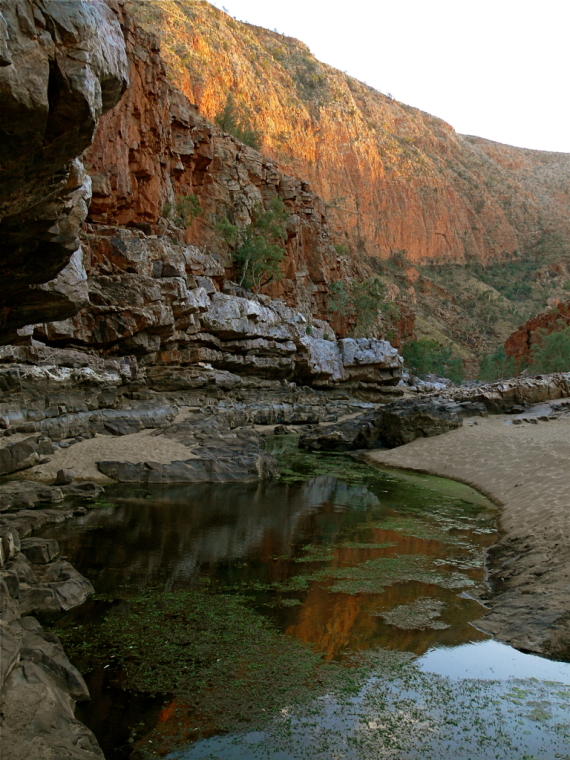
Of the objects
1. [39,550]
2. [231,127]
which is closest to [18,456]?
[39,550]

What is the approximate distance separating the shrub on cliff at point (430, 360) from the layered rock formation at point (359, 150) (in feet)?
85.3

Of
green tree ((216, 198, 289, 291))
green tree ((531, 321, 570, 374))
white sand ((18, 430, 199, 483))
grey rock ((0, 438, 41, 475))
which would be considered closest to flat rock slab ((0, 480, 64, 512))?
grey rock ((0, 438, 41, 475))

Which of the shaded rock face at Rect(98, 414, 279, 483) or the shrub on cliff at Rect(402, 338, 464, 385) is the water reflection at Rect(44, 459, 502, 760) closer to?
the shaded rock face at Rect(98, 414, 279, 483)

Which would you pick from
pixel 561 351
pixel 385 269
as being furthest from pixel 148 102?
pixel 385 269

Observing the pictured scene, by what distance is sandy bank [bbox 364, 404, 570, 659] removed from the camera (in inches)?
238

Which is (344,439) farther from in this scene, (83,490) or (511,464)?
(83,490)

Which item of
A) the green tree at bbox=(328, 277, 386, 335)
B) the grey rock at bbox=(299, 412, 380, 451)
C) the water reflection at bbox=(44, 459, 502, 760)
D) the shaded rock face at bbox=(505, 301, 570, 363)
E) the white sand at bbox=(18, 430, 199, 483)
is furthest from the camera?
the shaded rock face at bbox=(505, 301, 570, 363)

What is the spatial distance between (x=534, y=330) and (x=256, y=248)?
46.6 meters

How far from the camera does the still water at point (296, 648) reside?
169 inches

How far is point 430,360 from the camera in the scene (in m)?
73.2

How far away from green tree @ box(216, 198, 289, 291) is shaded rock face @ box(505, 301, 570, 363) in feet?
124

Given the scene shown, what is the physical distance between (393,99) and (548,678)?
14696 cm

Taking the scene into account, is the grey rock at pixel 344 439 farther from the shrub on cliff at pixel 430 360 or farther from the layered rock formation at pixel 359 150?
the layered rock formation at pixel 359 150

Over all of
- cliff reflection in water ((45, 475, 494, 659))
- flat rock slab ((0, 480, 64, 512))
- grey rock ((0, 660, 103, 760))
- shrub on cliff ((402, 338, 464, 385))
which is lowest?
flat rock slab ((0, 480, 64, 512))
